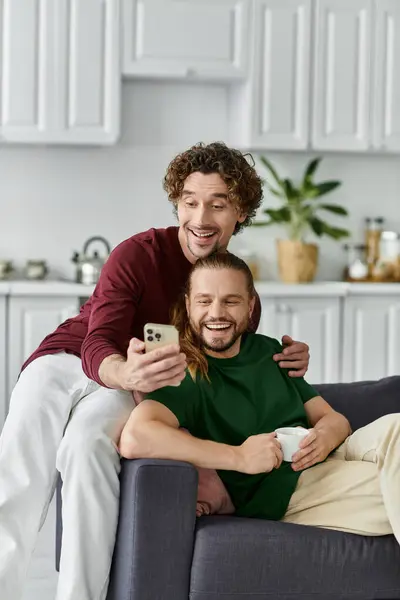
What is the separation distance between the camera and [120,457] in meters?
2.54

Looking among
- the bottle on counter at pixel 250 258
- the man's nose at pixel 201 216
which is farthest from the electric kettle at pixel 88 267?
the man's nose at pixel 201 216

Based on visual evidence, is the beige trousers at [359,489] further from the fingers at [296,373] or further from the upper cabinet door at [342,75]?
the upper cabinet door at [342,75]

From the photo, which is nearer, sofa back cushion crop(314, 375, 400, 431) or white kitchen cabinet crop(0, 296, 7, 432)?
sofa back cushion crop(314, 375, 400, 431)

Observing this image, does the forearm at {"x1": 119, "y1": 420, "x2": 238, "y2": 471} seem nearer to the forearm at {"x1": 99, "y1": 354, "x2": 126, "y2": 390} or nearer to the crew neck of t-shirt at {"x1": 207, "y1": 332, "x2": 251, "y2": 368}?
the forearm at {"x1": 99, "y1": 354, "x2": 126, "y2": 390}

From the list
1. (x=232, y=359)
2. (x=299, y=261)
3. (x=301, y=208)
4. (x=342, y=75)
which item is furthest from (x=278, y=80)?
(x=232, y=359)

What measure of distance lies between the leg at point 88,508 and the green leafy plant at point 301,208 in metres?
3.02

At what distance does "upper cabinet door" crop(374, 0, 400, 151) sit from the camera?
5.34m

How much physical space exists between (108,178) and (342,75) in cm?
131

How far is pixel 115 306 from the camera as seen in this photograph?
274 cm

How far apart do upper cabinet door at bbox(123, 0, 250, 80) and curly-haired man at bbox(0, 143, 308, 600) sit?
7.39 feet

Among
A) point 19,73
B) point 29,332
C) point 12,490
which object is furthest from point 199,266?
point 19,73

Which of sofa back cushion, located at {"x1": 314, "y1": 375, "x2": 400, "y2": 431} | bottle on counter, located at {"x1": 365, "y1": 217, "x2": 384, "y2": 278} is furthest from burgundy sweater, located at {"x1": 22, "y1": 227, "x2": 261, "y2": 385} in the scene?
bottle on counter, located at {"x1": 365, "y1": 217, "x2": 384, "y2": 278}

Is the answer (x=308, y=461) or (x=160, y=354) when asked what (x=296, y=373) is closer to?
(x=308, y=461)

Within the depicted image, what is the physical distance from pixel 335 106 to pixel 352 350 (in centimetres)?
125
